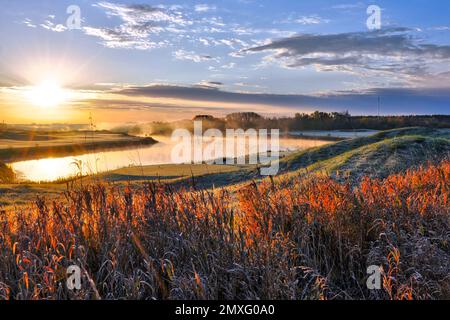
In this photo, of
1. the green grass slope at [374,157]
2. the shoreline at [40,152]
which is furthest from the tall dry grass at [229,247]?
the shoreline at [40,152]

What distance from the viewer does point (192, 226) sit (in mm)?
5695

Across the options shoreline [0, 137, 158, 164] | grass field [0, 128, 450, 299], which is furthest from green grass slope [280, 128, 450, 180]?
shoreline [0, 137, 158, 164]

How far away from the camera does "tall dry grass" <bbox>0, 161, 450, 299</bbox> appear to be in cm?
445

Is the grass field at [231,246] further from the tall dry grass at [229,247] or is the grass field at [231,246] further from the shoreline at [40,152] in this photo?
the shoreline at [40,152]

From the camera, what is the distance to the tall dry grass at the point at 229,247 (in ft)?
14.6

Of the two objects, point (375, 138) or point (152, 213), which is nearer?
point (152, 213)

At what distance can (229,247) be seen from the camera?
198 inches

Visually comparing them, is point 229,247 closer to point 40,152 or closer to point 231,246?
point 231,246

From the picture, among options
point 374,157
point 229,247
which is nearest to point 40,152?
point 374,157

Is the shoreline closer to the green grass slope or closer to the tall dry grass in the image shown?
the green grass slope
